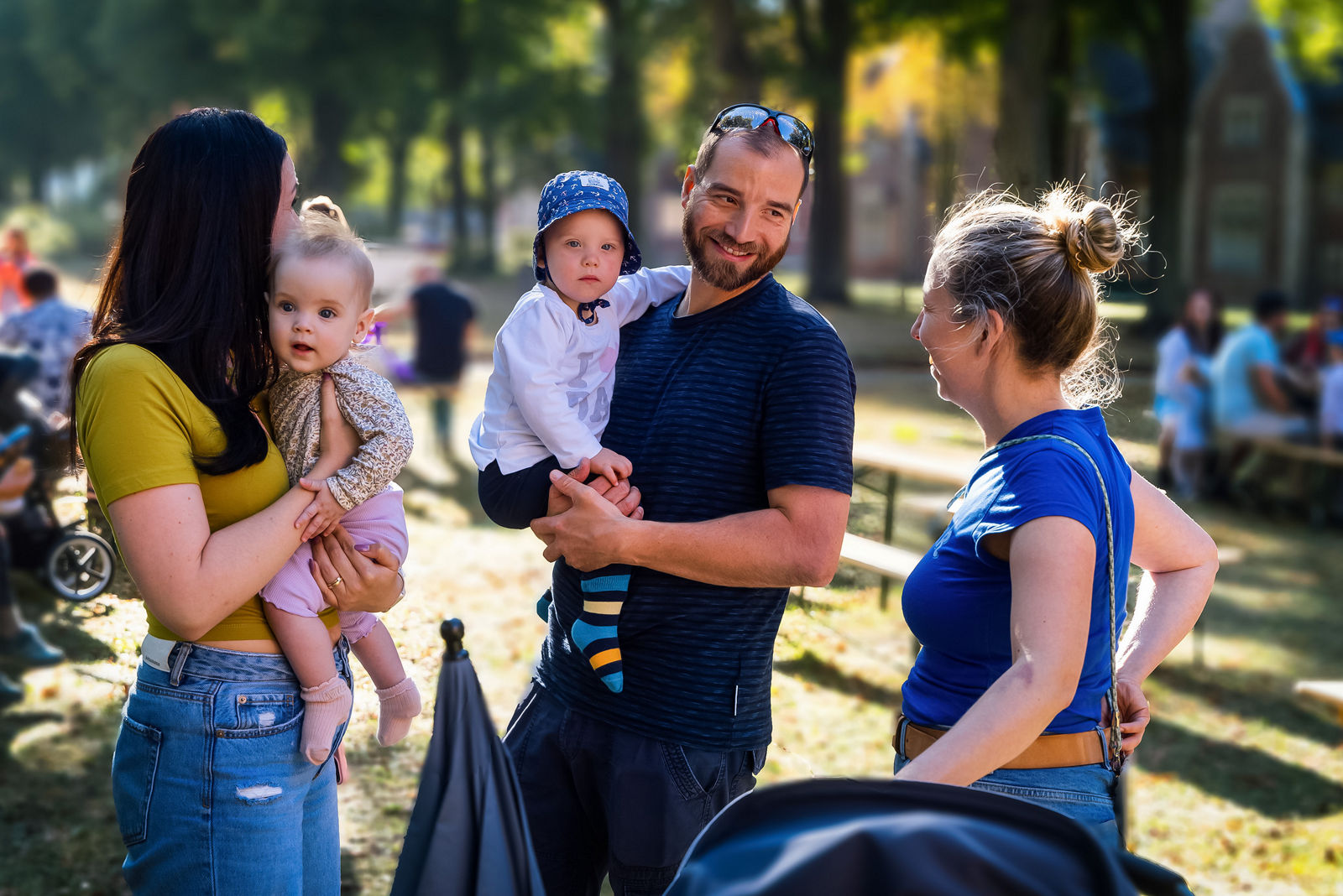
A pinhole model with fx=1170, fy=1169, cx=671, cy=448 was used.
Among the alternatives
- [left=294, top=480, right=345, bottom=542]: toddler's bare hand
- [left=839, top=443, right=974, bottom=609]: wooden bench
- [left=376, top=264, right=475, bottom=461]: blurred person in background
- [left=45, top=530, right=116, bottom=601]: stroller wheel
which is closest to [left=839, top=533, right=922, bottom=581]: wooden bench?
[left=839, top=443, right=974, bottom=609]: wooden bench

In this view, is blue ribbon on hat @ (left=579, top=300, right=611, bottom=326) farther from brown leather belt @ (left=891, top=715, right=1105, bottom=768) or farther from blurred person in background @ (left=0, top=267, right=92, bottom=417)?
blurred person in background @ (left=0, top=267, right=92, bottom=417)

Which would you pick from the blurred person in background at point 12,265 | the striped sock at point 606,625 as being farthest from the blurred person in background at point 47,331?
the striped sock at point 606,625

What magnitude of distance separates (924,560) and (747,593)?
346mm

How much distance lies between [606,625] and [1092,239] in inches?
44.8

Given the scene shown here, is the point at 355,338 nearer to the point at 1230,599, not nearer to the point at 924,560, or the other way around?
the point at 924,560

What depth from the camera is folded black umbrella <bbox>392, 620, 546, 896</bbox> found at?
1746 millimetres

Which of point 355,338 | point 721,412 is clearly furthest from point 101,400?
point 721,412

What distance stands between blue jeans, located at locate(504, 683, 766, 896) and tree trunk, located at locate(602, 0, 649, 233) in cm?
2434

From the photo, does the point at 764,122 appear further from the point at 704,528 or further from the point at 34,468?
the point at 34,468

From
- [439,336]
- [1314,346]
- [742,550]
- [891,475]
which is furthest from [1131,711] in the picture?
[1314,346]

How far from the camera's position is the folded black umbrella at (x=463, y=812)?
1746 mm

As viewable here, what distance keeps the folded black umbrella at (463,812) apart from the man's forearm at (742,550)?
45 cm

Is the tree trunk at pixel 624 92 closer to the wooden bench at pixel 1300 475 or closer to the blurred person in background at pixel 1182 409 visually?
the blurred person in background at pixel 1182 409

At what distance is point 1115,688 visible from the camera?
2127 millimetres
